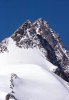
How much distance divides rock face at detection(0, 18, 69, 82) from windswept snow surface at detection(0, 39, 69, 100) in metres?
1.24

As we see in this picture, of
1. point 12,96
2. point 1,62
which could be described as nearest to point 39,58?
point 1,62

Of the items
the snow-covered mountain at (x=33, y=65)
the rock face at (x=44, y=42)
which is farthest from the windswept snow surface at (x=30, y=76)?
the rock face at (x=44, y=42)

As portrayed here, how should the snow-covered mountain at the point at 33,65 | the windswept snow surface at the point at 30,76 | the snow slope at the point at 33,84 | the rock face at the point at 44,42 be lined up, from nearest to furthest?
1. the snow slope at the point at 33,84
2. the windswept snow surface at the point at 30,76
3. the snow-covered mountain at the point at 33,65
4. the rock face at the point at 44,42

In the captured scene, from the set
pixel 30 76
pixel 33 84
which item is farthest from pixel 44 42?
pixel 33 84

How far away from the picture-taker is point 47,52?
83938mm

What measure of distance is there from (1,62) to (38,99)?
1758cm

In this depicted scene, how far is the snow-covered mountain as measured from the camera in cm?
6212

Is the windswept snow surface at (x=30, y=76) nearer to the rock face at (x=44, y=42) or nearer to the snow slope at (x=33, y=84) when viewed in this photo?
the snow slope at (x=33, y=84)

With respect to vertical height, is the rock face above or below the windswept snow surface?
above

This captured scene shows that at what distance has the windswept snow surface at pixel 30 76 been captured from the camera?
61375 millimetres

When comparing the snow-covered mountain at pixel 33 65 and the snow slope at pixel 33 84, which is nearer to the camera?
the snow slope at pixel 33 84

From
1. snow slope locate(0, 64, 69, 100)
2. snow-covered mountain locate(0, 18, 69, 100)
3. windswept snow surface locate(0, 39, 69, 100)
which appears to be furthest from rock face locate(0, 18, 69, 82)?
snow slope locate(0, 64, 69, 100)

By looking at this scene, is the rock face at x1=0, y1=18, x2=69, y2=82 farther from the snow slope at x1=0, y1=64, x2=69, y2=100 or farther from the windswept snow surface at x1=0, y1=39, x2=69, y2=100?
the snow slope at x1=0, y1=64, x2=69, y2=100

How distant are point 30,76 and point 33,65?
504 centimetres
